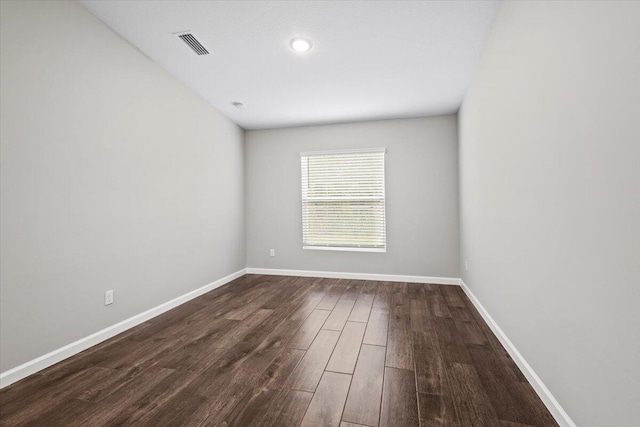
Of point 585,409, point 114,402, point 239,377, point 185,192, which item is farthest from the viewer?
point 185,192

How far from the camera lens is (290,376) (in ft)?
5.91

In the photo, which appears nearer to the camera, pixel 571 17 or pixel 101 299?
pixel 571 17

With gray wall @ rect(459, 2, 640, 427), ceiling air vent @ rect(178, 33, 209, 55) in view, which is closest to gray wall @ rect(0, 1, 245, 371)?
ceiling air vent @ rect(178, 33, 209, 55)

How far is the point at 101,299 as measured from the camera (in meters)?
2.36

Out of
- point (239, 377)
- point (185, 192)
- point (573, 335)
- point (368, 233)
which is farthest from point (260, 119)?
point (573, 335)

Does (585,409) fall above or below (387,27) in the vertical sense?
below

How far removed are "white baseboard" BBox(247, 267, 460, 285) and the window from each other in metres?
0.38

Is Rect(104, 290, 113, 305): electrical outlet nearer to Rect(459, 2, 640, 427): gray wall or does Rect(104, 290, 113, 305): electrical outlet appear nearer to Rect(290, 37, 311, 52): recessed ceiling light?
Rect(290, 37, 311, 52): recessed ceiling light

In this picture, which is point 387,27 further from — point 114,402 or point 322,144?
point 114,402

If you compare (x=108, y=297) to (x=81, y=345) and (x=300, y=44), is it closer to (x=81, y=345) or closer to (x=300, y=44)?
(x=81, y=345)

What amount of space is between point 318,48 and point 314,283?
2873 mm

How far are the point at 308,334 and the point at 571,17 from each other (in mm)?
2403

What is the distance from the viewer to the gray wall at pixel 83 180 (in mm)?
1795

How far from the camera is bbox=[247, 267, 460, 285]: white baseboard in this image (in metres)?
4.20
